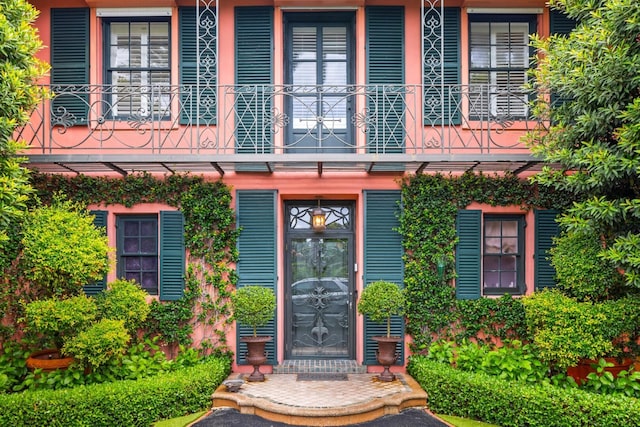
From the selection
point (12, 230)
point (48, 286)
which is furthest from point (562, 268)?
point (12, 230)

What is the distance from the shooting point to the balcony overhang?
23.2ft

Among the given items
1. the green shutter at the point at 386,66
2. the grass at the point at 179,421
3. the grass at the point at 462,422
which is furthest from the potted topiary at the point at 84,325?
the green shutter at the point at 386,66

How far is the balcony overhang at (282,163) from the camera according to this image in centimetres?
707

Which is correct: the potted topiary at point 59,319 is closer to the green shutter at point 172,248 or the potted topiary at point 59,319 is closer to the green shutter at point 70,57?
the green shutter at point 172,248

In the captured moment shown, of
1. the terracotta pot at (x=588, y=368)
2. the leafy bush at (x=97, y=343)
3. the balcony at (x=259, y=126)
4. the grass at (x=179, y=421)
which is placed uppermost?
the balcony at (x=259, y=126)

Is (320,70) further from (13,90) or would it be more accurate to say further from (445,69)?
(13,90)

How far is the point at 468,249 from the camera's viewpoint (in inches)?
315

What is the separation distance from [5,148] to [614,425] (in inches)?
318

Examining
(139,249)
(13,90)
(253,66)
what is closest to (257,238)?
(139,249)

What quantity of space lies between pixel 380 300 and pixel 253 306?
1.89 meters

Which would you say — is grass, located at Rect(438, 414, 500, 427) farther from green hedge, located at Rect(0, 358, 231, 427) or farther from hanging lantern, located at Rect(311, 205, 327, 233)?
hanging lantern, located at Rect(311, 205, 327, 233)

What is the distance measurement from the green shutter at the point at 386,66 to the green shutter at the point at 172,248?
3438mm

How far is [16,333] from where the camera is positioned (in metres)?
7.75

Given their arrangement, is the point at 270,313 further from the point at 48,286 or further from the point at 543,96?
the point at 543,96
